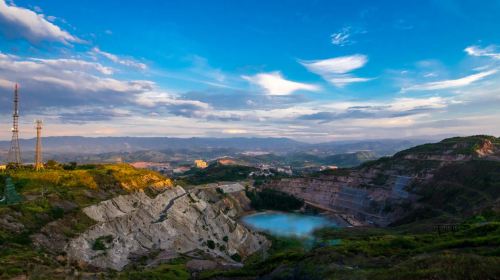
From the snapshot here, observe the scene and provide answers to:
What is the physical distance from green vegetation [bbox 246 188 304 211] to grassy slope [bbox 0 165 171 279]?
61033 mm

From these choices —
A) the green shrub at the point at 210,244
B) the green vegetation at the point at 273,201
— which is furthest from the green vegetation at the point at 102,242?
the green vegetation at the point at 273,201

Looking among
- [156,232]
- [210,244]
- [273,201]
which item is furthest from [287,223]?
[156,232]

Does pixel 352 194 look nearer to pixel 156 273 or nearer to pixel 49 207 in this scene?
pixel 156 273

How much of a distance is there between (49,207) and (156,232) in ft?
61.0

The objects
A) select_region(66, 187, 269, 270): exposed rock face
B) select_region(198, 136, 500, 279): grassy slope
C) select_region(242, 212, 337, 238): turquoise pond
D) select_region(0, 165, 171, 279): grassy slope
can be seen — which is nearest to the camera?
select_region(198, 136, 500, 279): grassy slope

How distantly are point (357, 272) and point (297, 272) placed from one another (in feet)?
22.5

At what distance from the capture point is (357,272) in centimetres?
2955

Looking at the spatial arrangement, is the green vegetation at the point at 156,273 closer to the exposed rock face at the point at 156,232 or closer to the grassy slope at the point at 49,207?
the exposed rock face at the point at 156,232

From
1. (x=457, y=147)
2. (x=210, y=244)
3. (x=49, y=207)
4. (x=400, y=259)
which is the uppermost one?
A: (x=457, y=147)

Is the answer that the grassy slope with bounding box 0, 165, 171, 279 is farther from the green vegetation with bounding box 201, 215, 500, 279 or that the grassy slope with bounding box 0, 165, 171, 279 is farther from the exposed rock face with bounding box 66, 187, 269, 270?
the green vegetation with bounding box 201, 215, 500, 279

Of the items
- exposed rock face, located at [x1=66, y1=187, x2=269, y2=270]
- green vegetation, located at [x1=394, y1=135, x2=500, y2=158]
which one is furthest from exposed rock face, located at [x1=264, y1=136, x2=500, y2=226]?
exposed rock face, located at [x1=66, y1=187, x2=269, y2=270]

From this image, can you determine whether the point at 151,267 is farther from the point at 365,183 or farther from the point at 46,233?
the point at 365,183

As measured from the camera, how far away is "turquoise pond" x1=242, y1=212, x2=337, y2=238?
320ft

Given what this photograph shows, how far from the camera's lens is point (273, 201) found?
143875 millimetres
